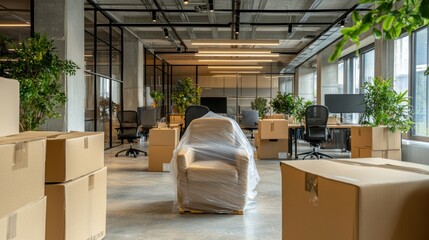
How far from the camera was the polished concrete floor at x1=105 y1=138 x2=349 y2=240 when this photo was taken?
324cm

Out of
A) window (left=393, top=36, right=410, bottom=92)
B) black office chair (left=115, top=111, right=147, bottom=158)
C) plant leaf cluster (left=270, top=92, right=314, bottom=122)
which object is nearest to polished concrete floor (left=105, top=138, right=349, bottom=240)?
black office chair (left=115, top=111, right=147, bottom=158)

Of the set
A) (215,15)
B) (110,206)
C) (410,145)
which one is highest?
(215,15)

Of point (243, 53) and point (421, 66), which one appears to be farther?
point (243, 53)

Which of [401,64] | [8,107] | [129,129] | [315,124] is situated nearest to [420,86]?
[401,64]

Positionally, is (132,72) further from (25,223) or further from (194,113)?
(25,223)

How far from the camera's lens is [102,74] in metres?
10.0

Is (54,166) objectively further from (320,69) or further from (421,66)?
(320,69)

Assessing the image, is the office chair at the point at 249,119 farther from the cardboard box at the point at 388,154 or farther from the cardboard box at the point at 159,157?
the cardboard box at the point at 388,154

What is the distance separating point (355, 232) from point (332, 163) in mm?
403

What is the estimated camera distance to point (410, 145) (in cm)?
642

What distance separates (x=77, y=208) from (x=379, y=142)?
5.31m

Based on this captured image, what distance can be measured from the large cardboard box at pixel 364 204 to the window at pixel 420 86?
6727 mm

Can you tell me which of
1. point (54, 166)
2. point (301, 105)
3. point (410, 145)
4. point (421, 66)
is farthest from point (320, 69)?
point (54, 166)

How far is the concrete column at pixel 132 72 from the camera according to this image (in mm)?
12359
